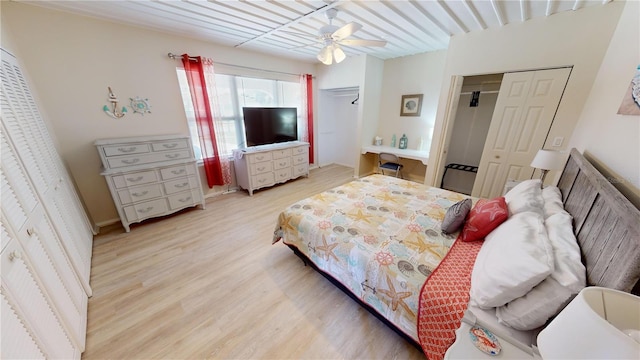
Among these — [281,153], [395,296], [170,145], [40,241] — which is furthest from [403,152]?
[40,241]

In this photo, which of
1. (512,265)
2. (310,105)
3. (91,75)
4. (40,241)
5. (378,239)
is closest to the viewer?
(512,265)

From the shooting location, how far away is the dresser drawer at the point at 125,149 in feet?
7.51

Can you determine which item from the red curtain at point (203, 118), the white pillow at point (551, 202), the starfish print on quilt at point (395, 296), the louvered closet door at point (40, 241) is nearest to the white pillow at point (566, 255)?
the white pillow at point (551, 202)

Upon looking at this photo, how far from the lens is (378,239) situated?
154cm

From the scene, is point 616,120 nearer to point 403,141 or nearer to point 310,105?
point 403,141

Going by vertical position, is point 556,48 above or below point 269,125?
above

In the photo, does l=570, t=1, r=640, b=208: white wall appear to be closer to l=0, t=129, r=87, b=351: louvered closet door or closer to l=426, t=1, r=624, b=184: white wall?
l=426, t=1, r=624, b=184: white wall

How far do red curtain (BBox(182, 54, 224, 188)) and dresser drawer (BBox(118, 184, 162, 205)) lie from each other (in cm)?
82

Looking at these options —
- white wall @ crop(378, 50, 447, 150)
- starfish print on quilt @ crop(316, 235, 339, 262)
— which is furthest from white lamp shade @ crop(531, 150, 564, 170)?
starfish print on quilt @ crop(316, 235, 339, 262)

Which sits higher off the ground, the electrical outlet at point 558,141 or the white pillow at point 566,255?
the electrical outlet at point 558,141

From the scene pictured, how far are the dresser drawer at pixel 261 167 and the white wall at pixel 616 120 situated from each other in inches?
141

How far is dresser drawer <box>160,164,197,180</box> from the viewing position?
8.72ft

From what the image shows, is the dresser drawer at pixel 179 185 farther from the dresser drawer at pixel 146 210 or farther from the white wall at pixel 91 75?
the white wall at pixel 91 75

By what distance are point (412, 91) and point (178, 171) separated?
3.99 meters
